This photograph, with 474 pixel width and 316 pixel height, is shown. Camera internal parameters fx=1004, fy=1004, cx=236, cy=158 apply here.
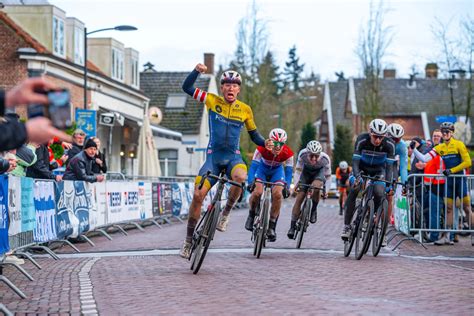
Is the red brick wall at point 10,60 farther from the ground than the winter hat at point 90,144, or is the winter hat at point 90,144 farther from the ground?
the red brick wall at point 10,60

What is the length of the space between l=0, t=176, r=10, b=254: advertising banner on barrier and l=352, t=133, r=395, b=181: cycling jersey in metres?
5.12

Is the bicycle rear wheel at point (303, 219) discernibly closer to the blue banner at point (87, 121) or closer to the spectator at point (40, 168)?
the spectator at point (40, 168)

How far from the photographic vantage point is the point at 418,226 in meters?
17.4

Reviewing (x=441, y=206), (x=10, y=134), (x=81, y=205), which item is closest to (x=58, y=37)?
(x=81, y=205)

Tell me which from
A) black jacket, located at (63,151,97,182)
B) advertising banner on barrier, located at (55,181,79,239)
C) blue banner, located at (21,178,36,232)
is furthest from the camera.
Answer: black jacket, located at (63,151,97,182)

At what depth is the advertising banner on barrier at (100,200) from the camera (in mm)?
18922

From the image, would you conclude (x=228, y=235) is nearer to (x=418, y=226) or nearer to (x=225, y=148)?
(x=418, y=226)

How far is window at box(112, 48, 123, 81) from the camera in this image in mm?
50750

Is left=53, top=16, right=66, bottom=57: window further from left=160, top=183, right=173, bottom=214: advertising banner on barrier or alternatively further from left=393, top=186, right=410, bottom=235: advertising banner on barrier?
left=393, top=186, right=410, bottom=235: advertising banner on barrier

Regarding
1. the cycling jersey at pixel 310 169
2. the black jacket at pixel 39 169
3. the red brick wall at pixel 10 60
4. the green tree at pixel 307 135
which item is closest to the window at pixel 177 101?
the green tree at pixel 307 135

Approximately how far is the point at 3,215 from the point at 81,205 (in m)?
6.32

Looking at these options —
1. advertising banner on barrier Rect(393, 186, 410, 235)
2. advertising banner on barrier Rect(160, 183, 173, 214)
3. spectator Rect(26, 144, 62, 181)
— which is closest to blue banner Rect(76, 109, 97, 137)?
advertising banner on barrier Rect(160, 183, 173, 214)

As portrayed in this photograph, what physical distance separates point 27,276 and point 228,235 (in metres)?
Answer: 8.75

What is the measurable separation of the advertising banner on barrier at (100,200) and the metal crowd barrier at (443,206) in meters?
5.85
